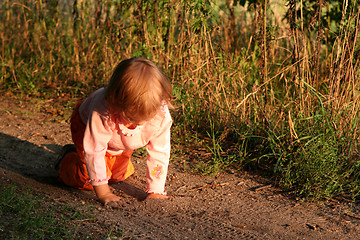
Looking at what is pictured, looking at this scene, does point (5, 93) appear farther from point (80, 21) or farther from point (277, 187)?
point (277, 187)

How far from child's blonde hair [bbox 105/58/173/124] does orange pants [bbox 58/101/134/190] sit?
612 millimetres

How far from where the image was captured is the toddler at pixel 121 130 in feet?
7.63

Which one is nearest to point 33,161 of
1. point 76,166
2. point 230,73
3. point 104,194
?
point 76,166

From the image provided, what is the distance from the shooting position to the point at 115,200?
2727 millimetres

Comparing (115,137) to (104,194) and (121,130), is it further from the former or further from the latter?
(104,194)

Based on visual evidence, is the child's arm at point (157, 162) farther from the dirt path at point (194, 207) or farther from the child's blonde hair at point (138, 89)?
the child's blonde hair at point (138, 89)

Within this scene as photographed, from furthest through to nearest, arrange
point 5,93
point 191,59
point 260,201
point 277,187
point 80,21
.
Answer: point 80,21, point 5,93, point 191,59, point 277,187, point 260,201

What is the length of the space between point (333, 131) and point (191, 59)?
57.0 inches

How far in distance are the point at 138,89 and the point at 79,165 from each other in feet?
3.13

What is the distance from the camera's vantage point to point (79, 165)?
117 inches

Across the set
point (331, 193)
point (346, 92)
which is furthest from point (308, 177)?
point (346, 92)

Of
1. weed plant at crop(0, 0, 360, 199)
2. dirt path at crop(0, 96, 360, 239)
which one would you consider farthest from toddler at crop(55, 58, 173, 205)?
weed plant at crop(0, 0, 360, 199)

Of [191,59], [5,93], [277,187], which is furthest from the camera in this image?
[5,93]

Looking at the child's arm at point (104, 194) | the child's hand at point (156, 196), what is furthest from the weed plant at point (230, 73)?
the child's arm at point (104, 194)
